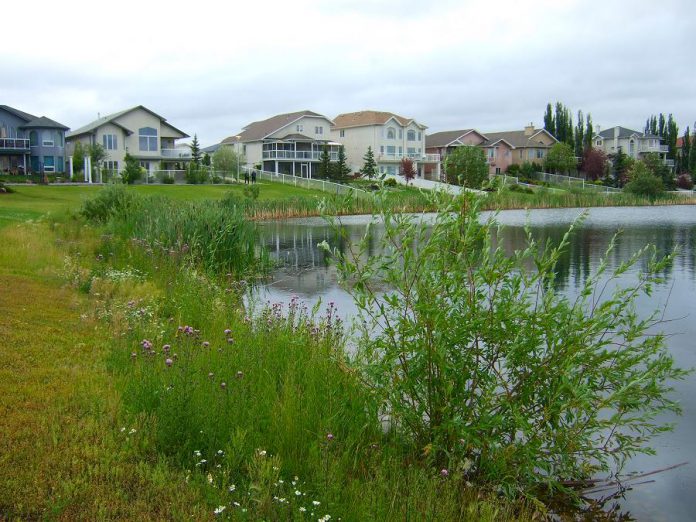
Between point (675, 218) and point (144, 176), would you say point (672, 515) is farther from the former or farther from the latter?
point (144, 176)

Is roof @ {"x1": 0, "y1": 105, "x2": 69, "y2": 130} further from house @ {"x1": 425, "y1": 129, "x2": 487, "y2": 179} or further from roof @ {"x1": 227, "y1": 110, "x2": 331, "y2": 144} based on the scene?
house @ {"x1": 425, "y1": 129, "x2": 487, "y2": 179}

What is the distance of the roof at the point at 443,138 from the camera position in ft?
331

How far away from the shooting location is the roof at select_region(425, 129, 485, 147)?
10094 cm

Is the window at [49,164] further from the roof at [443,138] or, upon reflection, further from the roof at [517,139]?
the roof at [517,139]

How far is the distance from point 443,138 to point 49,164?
180ft

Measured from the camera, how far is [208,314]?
34.6 ft

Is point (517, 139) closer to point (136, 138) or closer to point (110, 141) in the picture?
point (136, 138)

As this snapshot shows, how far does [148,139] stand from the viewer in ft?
256

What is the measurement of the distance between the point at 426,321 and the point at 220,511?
8.24 ft

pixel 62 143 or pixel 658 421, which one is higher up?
pixel 62 143

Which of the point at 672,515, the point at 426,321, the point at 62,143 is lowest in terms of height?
the point at 672,515

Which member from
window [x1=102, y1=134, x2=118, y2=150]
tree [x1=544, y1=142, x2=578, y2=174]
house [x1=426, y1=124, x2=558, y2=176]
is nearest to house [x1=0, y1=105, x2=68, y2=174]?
window [x1=102, y1=134, x2=118, y2=150]

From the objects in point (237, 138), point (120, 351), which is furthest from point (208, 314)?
point (237, 138)

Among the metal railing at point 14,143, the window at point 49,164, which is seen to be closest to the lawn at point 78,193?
the metal railing at point 14,143
